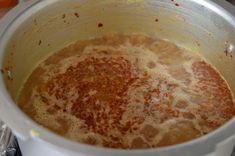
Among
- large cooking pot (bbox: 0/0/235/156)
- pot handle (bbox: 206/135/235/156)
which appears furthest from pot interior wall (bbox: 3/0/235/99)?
pot handle (bbox: 206/135/235/156)

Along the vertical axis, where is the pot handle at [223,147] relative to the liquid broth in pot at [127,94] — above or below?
above

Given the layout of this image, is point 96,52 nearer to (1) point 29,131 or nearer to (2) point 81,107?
(2) point 81,107

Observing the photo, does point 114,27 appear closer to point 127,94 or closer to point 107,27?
point 107,27

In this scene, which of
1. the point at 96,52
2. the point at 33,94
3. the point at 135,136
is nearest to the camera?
the point at 135,136

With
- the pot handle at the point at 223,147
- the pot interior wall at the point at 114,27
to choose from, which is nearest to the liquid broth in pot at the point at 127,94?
the pot interior wall at the point at 114,27

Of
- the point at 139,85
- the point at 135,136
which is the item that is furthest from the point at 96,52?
the point at 135,136

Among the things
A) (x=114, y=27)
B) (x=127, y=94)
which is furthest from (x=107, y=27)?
(x=127, y=94)

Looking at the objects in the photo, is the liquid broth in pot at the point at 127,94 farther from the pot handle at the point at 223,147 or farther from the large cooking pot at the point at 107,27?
the pot handle at the point at 223,147

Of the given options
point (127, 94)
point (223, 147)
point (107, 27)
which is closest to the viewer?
point (223, 147)
